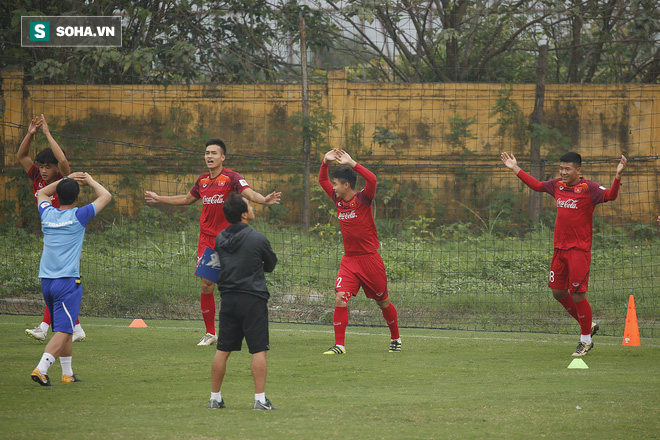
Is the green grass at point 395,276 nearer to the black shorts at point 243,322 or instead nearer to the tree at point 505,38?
the tree at point 505,38

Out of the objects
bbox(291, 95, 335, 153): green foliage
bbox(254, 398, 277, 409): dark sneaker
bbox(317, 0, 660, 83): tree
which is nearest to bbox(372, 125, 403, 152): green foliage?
bbox(291, 95, 335, 153): green foliage

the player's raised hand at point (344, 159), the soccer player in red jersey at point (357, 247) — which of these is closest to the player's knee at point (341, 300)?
the soccer player in red jersey at point (357, 247)

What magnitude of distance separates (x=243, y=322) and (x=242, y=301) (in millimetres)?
159

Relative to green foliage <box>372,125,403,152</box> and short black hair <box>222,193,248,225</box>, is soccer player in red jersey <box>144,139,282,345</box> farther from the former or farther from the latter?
green foliage <box>372,125,403,152</box>

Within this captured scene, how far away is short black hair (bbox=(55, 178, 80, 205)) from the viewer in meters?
6.41

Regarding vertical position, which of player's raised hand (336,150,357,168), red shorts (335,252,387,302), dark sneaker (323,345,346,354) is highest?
player's raised hand (336,150,357,168)

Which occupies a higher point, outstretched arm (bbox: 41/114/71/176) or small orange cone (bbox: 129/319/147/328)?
outstretched arm (bbox: 41/114/71/176)

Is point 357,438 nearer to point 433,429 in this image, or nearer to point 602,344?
point 433,429

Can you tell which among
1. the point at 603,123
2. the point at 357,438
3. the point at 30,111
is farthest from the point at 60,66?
the point at 357,438

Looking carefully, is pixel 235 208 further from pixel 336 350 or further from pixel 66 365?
pixel 336 350

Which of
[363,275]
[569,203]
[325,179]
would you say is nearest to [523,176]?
[569,203]

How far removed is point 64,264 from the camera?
6352 millimetres

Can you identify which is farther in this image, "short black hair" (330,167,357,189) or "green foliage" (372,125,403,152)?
"green foliage" (372,125,403,152)

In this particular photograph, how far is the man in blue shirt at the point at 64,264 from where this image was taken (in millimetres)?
6293
